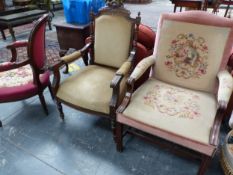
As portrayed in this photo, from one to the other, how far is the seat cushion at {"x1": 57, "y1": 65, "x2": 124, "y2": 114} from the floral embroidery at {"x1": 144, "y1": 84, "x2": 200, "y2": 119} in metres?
0.26

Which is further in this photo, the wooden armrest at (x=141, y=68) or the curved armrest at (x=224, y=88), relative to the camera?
the wooden armrest at (x=141, y=68)

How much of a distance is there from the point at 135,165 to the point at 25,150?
0.91m

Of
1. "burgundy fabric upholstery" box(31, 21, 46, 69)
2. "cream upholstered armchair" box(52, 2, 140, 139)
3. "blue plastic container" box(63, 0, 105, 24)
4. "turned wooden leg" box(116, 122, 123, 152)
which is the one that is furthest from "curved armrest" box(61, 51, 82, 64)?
"blue plastic container" box(63, 0, 105, 24)

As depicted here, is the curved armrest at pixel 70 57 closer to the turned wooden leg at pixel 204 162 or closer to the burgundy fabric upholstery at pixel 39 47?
the burgundy fabric upholstery at pixel 39 47

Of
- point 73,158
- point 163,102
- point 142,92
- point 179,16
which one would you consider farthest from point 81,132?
point 179,16

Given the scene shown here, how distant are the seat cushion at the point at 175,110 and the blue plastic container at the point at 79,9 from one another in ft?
5.85

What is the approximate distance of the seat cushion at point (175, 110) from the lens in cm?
116

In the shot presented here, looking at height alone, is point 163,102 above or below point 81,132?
above

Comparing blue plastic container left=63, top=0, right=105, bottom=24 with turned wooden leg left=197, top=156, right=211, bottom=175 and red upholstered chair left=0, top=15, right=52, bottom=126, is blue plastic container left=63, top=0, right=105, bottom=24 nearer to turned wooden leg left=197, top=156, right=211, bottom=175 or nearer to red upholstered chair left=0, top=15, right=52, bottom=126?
red upholstered chair left=0, top=15, right=52, bottom=126

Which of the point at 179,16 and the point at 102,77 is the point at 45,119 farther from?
the point at 179,16

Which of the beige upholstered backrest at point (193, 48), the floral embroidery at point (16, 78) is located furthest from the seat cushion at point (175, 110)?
the floral embroidery at point (16, 78)

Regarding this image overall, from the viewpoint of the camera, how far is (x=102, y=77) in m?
1.71

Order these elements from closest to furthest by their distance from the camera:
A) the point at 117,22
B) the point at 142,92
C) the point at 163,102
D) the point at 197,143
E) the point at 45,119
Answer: the point at 197,143
the point at 163,102
the point at 142,92
the point at 117,22
the point at 45,119

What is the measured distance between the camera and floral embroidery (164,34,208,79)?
1.45 meters
